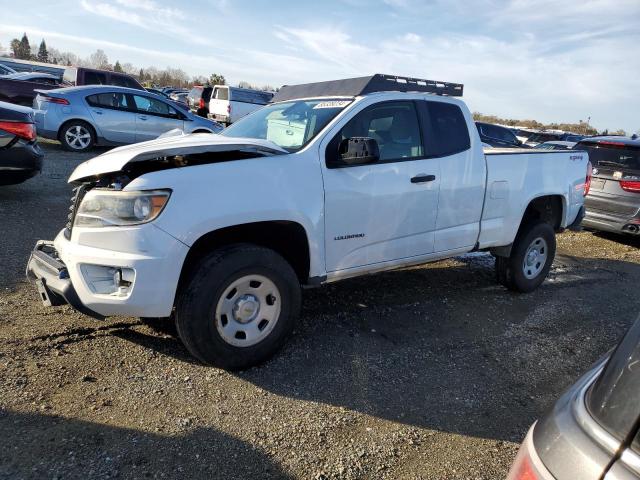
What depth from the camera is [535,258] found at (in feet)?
18.5

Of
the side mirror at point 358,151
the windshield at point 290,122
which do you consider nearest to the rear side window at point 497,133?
the windshield at point 290,122

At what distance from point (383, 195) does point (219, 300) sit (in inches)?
61.1

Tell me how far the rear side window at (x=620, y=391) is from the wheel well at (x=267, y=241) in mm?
2519

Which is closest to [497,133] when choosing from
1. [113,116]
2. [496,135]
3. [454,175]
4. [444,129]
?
[496,135]

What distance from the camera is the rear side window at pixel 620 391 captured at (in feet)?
3.87

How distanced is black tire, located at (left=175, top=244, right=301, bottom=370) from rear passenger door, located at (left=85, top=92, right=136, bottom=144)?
32.8 feet

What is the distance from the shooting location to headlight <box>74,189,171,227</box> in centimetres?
311

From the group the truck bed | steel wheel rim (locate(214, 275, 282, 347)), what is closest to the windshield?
steel wheel rim (locate(214, 275, 282, 347))

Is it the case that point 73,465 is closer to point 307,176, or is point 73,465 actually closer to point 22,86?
point 307,176

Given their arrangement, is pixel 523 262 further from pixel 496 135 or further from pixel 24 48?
pixel 24 48

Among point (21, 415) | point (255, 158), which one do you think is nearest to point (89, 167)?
point (255, 158)

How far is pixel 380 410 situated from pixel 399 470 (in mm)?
536

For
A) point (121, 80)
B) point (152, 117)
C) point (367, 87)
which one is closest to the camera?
point (367, 87)

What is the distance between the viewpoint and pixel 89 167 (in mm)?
3525
